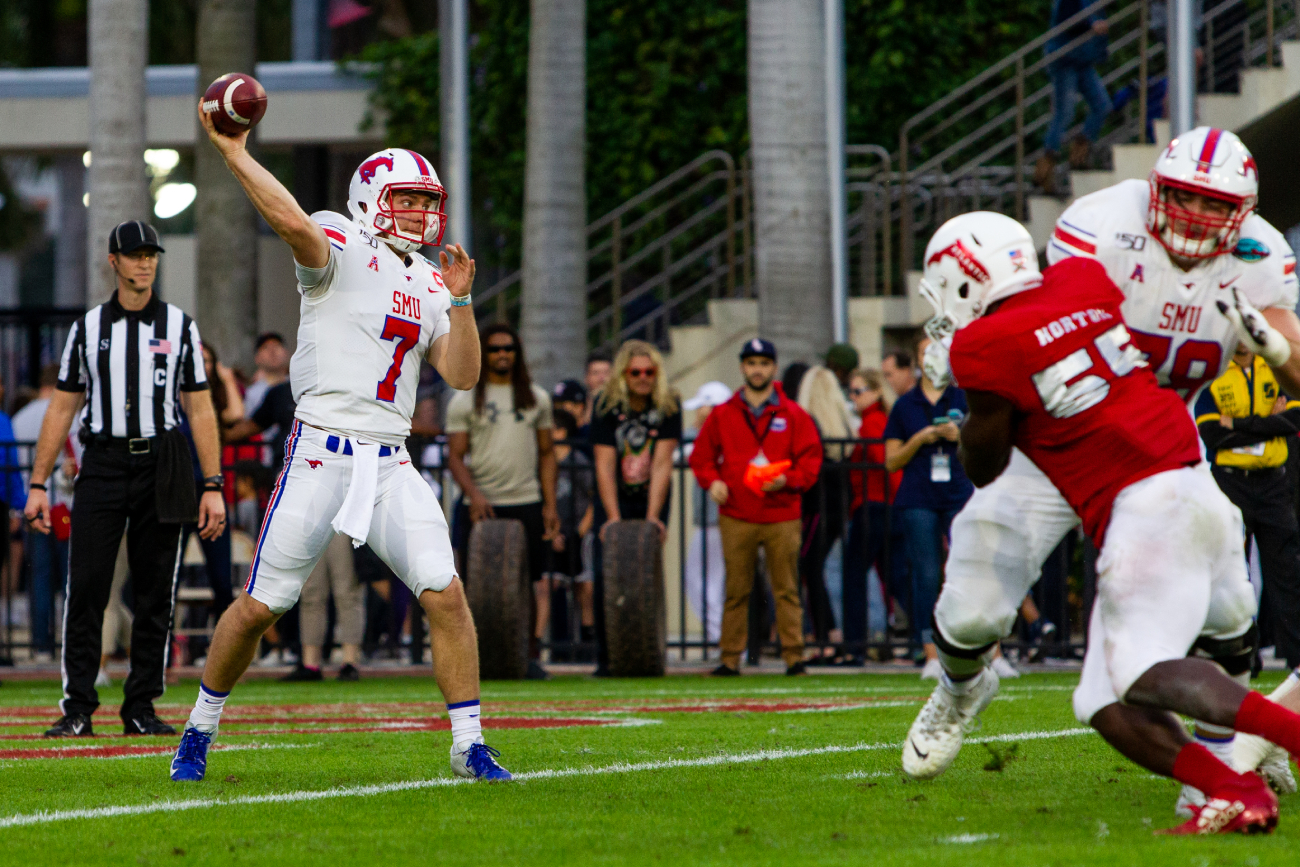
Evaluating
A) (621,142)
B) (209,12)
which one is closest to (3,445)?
(209,12)

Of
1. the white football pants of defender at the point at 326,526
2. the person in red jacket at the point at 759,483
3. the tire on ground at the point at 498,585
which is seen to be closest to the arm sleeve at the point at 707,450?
the person in red jacket at the point at 759,483

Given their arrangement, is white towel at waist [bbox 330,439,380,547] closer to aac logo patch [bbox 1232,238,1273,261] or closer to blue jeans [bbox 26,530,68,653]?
aac logo patch [bbox 1232,238,1273,261]

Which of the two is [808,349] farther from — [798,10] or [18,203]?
[18,203]

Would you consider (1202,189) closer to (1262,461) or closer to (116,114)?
(1262,461)

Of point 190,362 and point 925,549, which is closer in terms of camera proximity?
point 190,362

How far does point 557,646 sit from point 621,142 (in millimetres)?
10326

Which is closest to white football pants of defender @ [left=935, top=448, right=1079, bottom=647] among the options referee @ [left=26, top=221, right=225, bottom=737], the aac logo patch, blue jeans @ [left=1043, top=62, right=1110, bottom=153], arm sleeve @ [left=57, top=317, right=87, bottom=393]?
the aac logo patch

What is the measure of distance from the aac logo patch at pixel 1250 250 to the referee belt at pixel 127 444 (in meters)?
5.00

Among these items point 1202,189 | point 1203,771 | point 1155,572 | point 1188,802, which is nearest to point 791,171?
point 1202,189

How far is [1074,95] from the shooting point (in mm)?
17203

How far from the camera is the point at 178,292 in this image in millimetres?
23844

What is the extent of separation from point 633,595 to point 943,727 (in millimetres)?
5762

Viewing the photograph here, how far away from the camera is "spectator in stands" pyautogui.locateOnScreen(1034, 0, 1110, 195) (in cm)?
1680

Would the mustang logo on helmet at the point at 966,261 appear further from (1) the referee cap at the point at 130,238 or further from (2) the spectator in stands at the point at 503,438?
(2) the spectator in stands at the point at 503,438
